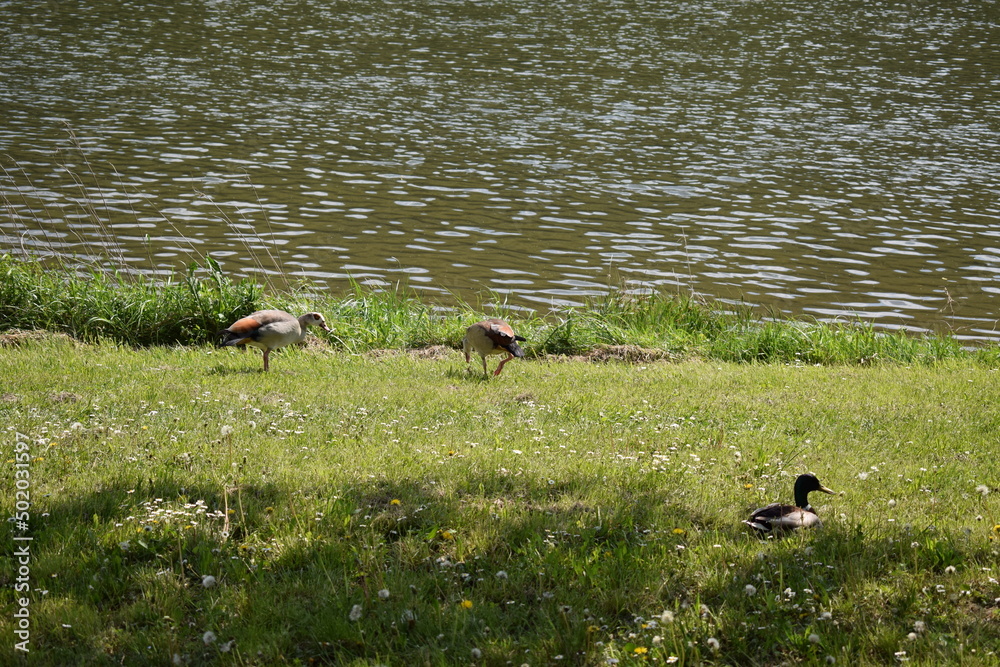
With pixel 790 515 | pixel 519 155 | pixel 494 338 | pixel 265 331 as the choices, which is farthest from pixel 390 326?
pixel 519 155

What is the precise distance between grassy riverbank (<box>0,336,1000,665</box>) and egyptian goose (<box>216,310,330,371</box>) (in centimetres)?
68

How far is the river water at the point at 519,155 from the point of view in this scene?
15.0 m

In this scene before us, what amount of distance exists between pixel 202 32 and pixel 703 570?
1329 inches

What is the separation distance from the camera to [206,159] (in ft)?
66.0

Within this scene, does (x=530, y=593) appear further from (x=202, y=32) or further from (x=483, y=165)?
(x=202, y=32)

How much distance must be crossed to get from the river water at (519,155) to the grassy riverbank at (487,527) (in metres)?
5.76

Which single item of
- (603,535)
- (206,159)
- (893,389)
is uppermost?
(603,535)

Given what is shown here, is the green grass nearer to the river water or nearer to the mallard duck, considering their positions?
the river water

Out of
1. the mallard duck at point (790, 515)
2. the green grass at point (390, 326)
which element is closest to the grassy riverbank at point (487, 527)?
the mallard duck at point (790, 515)

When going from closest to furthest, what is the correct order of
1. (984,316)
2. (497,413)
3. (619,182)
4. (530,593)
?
(530,593) → (497,413) → (984,316) → (619,182)

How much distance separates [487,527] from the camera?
5.42 meters

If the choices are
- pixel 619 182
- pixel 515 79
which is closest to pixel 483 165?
pixel 619 182

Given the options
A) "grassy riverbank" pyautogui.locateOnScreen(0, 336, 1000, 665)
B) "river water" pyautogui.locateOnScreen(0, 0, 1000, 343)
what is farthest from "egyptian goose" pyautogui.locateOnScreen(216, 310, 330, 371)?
"river water" pyautogui.locateOnScreen(0, 0, 1000, 343)

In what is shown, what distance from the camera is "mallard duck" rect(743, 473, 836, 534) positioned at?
17.7 feet
